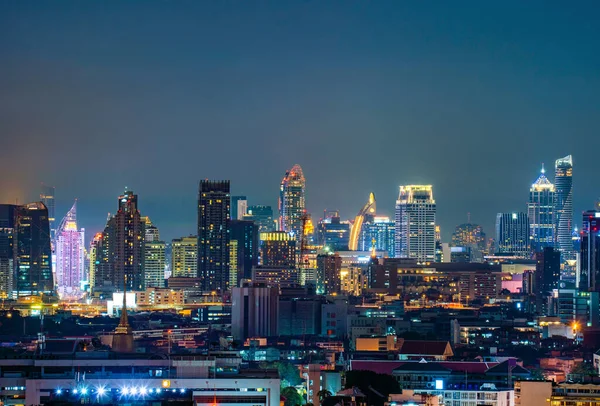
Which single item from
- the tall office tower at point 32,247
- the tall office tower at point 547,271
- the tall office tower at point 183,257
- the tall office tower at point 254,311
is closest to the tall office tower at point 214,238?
the tall office tower at point 183,257

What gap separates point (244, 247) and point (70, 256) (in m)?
29.3

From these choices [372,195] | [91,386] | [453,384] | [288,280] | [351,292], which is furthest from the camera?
[372,195]

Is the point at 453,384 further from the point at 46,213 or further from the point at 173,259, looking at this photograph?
the point at 173,259

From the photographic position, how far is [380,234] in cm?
19150

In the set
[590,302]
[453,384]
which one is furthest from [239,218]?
[453,384]

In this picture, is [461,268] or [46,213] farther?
[461,268]

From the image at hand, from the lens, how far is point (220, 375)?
5178cm

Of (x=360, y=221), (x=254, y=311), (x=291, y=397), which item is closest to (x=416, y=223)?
(x=360, y=221)

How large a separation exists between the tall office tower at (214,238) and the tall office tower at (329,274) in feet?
30.9

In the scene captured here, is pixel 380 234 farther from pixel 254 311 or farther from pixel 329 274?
pixel 254 311

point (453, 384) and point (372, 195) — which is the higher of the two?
point (372, 195)

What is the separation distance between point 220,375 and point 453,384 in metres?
9.43

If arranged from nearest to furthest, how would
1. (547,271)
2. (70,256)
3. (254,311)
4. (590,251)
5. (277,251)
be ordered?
(254,311), (590,251), (547,271), (277,251), (70,256)

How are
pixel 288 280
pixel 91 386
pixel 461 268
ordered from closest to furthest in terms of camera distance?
pixel 91 386
pixel 288 280
pixel 461 268
